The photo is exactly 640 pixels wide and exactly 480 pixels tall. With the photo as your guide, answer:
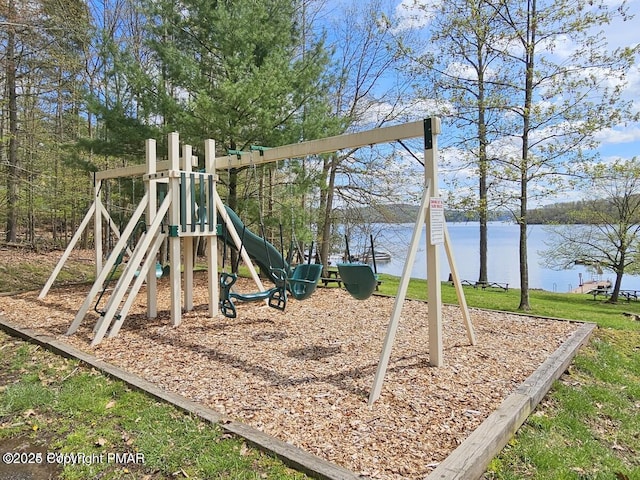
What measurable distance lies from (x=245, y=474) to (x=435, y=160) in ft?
9.98

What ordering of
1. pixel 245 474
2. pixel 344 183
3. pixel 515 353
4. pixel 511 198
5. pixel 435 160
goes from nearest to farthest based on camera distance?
pixel 245 474 → pixel 435 160 → pixel 515 353 → pixel 511 198 → pixel 344 183

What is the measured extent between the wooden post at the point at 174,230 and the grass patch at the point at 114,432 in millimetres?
1791

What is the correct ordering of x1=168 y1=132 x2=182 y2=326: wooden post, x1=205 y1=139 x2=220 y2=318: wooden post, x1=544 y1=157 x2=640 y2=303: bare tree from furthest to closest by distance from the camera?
x1=544 y1=157 x2=640 y2=303: bare tree → x1=205 y1=139 x2=220 y2=318: wooden post → x1=168 y1=132 x2=182 y2=326: wooden post

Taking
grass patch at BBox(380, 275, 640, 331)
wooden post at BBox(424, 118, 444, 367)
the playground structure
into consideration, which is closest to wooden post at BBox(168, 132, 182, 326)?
the playground structure

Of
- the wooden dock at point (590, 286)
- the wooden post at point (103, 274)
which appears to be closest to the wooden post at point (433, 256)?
the wooden post at point (103, 274)

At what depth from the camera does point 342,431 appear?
2771mm

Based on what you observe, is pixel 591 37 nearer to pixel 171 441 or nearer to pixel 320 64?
pixel 320 64

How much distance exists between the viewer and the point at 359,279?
432 centimetres

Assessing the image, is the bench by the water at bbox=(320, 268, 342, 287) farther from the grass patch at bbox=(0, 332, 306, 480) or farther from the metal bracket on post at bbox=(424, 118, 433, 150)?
the grass patch at bbox=(0, 332, 306, 480)

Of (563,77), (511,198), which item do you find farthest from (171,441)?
(563,77)

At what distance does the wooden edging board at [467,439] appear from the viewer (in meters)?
2.33

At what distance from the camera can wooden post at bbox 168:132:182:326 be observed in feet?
18.4

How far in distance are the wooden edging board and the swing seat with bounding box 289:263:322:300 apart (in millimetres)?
2059

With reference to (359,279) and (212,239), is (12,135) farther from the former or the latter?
(359,279)
